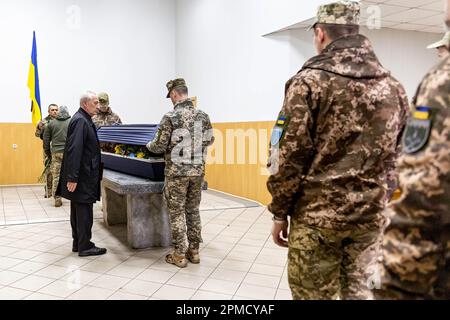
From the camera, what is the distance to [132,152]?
170 inches

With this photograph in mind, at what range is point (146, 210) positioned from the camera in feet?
13.4

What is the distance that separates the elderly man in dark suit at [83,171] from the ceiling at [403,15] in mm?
3275

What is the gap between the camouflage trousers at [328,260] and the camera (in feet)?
5.52

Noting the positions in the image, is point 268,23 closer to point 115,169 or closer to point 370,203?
point 115,169

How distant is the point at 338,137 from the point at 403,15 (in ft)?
14.2

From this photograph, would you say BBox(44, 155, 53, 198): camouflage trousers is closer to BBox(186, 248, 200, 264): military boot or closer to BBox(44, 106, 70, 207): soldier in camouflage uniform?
BBox(44, 106, 70, 207): soldier in camouflage uniform

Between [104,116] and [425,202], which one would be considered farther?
[104,116]

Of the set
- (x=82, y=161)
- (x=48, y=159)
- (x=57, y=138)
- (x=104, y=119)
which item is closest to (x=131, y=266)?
(x=82, y=161)

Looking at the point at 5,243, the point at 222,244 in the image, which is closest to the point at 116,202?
the point at 5,243

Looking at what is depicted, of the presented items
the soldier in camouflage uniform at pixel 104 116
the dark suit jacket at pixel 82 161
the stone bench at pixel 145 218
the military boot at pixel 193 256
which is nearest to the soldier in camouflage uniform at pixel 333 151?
the military boot at pixel 193 256

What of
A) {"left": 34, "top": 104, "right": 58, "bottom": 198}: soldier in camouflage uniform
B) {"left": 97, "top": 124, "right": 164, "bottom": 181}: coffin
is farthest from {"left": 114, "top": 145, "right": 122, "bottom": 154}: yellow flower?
{"left": 34, "top": 104, "right": 58, "bottom": 198}: soldier in camouflage uniform

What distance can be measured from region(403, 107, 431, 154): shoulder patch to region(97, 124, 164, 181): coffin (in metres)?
2.97

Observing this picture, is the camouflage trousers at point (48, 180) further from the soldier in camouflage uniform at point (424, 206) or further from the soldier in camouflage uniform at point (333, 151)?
the soldier in camouflage uniform at point (424, 206)

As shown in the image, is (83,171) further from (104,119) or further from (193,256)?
(104,119)
